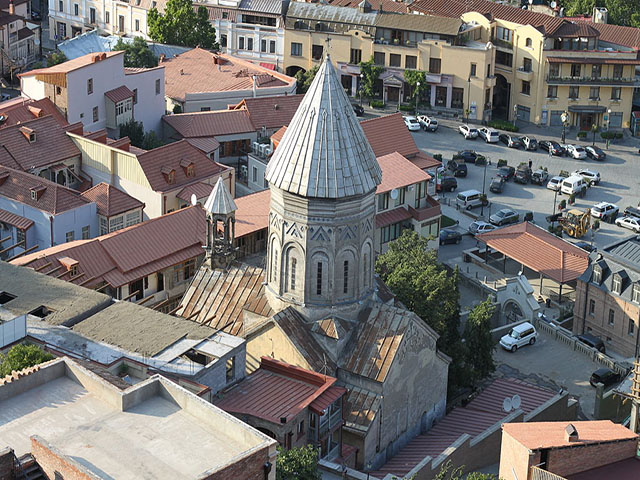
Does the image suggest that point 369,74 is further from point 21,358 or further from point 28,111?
point 21,358

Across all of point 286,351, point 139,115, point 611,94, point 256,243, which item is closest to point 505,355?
point 256,243

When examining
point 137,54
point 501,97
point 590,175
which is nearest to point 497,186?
→ point 590,175

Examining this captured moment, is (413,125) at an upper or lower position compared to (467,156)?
upper

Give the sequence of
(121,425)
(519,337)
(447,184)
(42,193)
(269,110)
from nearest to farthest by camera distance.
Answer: (121,425) → (42,193) → (519,337) → (269,110) → (447,184)

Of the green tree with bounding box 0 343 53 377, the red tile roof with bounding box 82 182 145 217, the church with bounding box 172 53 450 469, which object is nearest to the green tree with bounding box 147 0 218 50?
the red tile roof with bounding box 82 182 145 217

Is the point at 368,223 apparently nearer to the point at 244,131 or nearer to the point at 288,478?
the point at 288,478

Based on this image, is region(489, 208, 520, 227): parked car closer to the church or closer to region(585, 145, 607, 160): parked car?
region(585, 145, 607, 160): parked car

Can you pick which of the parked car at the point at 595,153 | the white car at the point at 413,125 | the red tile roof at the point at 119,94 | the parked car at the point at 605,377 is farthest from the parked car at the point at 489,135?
the parked car at the point at 605,377
